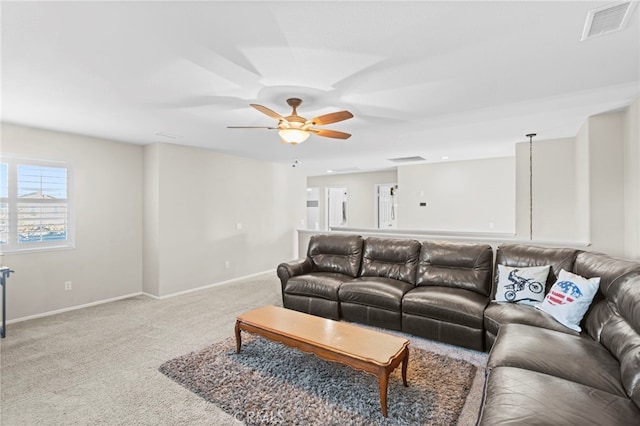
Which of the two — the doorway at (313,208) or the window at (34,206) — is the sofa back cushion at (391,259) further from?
the doorway at (313,208)

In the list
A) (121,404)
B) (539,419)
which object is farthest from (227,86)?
(539,419)

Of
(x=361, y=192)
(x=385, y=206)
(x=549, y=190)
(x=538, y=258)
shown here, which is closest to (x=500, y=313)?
(x=538, y=258)

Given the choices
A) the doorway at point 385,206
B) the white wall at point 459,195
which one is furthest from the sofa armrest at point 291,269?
the doorway at point 385,206

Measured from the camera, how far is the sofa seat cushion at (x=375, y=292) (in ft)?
11.0

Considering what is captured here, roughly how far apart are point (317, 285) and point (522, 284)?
2216 millimetres

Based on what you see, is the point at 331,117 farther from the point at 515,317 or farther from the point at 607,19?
the point at 515,317

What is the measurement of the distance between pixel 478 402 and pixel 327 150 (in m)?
4.23

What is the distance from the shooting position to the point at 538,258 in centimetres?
309

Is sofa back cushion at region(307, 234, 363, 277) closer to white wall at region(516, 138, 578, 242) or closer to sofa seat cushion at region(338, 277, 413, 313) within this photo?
sofa seat cushion at region(338, 277, 413, 313)

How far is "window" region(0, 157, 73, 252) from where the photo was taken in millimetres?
3701

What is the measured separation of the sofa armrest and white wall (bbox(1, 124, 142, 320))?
8.40 ft

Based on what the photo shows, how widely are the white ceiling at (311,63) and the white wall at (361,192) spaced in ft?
15.6

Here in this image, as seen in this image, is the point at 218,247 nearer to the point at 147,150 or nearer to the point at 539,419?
the point at 147,150

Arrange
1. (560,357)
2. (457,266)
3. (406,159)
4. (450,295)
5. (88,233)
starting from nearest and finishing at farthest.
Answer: (560,357), (450,295), (457,266), (88,233), (406,159)
